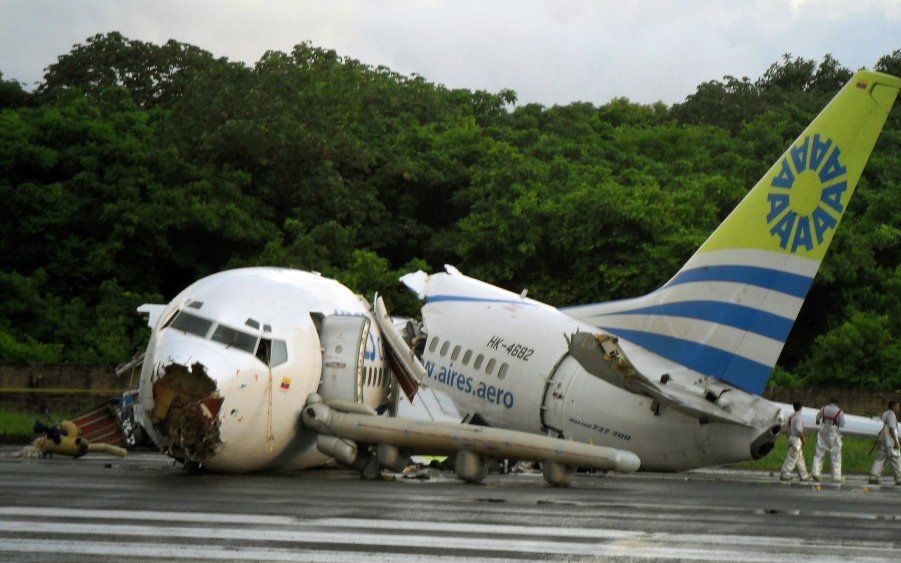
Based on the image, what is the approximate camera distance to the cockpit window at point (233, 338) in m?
22.3

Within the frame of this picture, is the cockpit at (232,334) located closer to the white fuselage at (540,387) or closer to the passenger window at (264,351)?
the passenger window at (264,351)

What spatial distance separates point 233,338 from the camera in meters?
22.4

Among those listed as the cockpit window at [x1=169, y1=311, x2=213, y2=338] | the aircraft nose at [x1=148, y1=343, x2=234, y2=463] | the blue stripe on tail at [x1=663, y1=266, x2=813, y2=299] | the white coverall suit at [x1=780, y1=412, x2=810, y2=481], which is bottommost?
the white coverall suit at [x1=780, y1=412, x2=810, y2=481]

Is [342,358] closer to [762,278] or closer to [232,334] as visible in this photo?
[232,334]

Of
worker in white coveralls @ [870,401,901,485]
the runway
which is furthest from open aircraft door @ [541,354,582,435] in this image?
worker in white coveralls @ [870,401,901,485]

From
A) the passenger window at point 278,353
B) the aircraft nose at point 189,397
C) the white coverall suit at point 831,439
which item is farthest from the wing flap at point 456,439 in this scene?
the white coverall suit at point 831,439

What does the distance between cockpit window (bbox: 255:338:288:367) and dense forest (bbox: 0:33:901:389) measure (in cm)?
2769

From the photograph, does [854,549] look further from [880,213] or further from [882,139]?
[882,139]

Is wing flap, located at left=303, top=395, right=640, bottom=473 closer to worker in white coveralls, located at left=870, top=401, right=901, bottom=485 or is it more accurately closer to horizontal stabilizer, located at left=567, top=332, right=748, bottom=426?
horizontal stabilizer, located at left=567, top=332, right=748, bottom=426

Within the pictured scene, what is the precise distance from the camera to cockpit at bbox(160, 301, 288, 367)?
2234 centimetres

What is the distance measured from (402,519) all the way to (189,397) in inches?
259

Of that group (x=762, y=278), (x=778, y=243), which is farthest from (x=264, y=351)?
(x=778, y=243)

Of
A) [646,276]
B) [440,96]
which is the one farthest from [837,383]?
[440,96]

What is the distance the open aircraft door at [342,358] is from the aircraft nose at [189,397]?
344 centimetres
